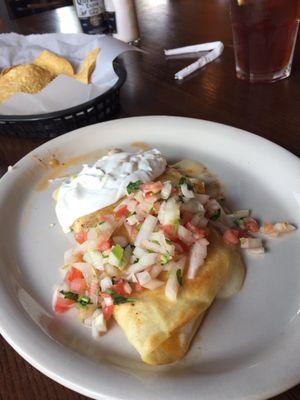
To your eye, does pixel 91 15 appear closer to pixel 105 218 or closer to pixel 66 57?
pixel 66 57

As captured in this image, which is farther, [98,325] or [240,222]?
[240,222]

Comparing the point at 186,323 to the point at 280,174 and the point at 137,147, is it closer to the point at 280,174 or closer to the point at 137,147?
the point at 280,174

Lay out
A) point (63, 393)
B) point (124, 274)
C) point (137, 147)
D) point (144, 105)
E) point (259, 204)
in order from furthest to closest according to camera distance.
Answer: point (144, 105) → point (137, 147) → point (259, 204) → point (124, 274) → point (63, 393)

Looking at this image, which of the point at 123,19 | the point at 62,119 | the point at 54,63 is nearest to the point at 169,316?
the point at 62,119

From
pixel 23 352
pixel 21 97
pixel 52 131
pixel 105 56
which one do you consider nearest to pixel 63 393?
pixel 23 352

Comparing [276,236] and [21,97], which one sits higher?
[21,97]

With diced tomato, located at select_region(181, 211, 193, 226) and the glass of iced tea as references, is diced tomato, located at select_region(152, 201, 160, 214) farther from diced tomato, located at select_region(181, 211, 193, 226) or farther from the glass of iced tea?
the glass of iced tea

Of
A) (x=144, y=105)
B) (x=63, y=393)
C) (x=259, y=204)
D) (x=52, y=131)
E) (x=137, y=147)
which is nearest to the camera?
(x=63, y=393)
